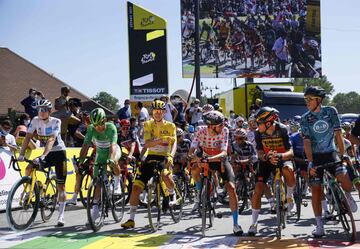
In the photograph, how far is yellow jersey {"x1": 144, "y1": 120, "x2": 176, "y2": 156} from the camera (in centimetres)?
881

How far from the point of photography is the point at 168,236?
26.1 ft

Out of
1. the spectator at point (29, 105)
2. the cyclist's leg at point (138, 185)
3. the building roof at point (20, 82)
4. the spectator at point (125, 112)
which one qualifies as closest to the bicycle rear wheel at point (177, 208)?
the cyclist's leg at point (138, 185)

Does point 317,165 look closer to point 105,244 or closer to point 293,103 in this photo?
point 105,244

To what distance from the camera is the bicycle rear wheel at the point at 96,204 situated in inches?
321

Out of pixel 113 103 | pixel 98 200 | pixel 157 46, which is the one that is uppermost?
pixel 113 103

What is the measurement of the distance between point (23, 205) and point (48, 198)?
78 centimetres

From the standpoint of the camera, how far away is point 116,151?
8812mm

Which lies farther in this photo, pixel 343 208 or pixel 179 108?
pixel 179 108

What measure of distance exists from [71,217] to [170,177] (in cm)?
271

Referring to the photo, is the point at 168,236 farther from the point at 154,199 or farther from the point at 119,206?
the point at 119,206

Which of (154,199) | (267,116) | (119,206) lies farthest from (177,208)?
(267,116)

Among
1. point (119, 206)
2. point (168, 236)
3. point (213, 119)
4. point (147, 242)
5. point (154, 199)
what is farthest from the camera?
point (119, 206)

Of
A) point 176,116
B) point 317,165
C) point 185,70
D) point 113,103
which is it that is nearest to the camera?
point 317,165

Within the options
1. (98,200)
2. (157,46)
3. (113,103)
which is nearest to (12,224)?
(98,200)
